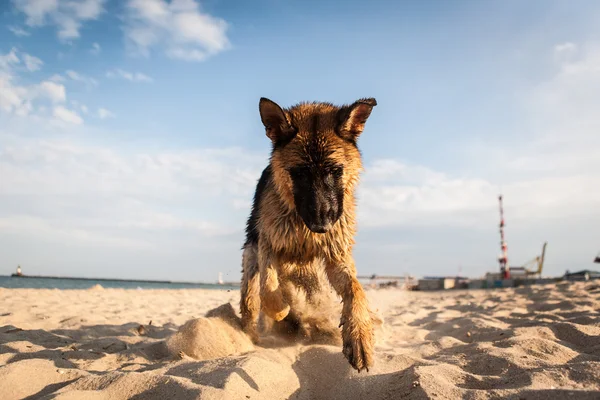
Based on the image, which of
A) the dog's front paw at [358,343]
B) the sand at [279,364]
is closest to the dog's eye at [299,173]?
the dog's front paw at [358,343]

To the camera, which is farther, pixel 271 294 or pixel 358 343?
pixel 271 294

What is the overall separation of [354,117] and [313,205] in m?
Answer: 1.08

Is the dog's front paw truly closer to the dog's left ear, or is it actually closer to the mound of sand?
the mound of sand

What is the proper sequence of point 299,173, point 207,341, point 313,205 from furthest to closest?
point 207,341, point 299,173, point 313,205

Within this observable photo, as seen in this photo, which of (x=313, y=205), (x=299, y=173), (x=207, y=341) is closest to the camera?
(x=313, y=205)

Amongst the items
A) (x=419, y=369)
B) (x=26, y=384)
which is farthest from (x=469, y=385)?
(x=26, y=384)

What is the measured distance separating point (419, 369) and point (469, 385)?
33cm

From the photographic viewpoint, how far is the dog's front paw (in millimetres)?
2961

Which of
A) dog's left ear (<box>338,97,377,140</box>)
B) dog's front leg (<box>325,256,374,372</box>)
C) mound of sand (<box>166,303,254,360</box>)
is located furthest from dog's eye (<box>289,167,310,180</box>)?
mound of sand (<box>166,303,254,360</box>)

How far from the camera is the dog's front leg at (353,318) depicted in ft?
9.81

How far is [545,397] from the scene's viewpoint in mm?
2105

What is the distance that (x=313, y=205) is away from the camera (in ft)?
10.8

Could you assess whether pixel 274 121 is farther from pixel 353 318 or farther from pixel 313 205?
pixel 353 318

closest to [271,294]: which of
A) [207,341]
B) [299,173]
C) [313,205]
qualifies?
[207,341]
